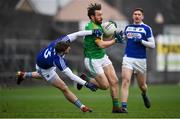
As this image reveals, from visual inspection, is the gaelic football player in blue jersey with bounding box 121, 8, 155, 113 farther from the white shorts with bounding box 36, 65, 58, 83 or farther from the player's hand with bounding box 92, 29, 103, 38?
the white shorts with bounding box 36, 65, 58, 83

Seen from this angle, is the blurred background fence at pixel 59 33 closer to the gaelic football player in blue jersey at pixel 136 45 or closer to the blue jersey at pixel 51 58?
the gaelic football player in blue jersey at pixel 136 45

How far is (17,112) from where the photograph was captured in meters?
→ 20.1

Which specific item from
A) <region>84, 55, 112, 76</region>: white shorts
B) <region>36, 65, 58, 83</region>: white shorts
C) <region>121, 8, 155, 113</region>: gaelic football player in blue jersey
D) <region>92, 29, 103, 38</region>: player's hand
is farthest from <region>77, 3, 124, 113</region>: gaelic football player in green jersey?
<region>36, 65, 58, 83</region>: white shorts

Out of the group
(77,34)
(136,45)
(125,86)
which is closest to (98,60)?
(125,86)

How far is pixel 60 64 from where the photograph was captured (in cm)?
1858

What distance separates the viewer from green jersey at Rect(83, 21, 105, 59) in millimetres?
19797

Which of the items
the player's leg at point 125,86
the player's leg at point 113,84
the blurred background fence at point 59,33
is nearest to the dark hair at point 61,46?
the player's leg at point 113,84

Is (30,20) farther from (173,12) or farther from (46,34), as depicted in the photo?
(173,12)

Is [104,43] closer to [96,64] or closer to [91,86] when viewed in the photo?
[96,64]

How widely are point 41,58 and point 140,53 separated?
2644 millimetres

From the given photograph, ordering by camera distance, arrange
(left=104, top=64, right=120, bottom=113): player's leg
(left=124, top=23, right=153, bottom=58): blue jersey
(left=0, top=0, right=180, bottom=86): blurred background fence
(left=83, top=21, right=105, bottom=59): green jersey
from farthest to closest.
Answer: (left=0, top=0, right=180, bottom=86): blurred background fence, (left=124, top=23, right=153, bottom=58): blue jersey, (left=104, top=64, right=120, bottom=113): player's leg, (left=83, top=21, right=105, bottom=59): green jersey

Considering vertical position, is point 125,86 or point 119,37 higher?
point 119,37

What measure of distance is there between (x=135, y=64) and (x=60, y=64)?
247cm

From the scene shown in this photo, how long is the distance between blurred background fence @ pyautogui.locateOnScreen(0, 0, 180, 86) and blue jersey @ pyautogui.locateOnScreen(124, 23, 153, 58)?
19.0 meters
